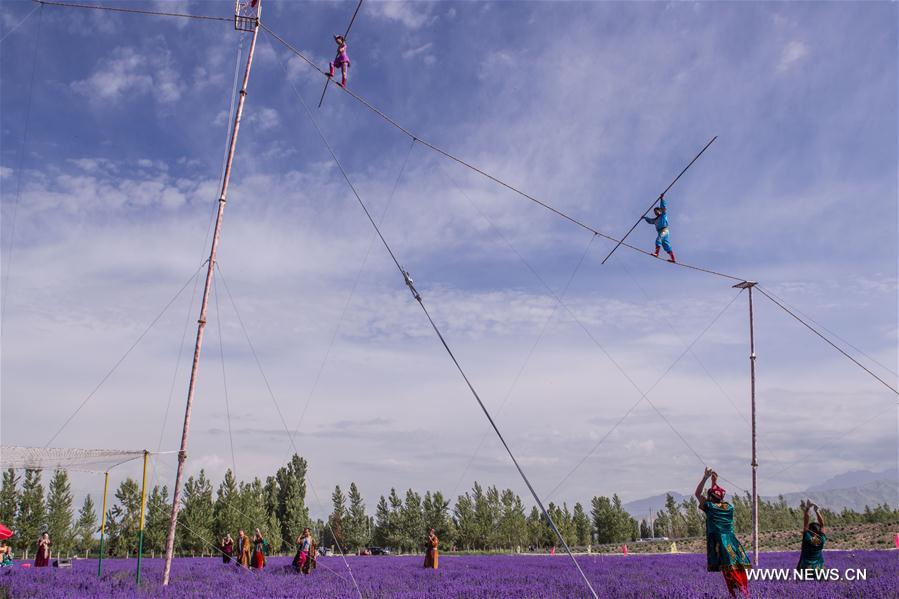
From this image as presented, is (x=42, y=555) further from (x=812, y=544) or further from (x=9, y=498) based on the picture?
(x=9, y=498)

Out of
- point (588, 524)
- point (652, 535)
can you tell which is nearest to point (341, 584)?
point (588, 524)

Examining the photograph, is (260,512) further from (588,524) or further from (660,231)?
(660,231)

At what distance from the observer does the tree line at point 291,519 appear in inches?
2274

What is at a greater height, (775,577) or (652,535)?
(775,577)

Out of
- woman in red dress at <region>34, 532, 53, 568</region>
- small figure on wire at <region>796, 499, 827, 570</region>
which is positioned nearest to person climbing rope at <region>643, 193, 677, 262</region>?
small figure on wire at <region>796, 499, 827, 570</region>

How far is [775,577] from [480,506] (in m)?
64.0

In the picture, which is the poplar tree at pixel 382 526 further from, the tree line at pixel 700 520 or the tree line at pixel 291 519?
the tree line at pixel 700 520

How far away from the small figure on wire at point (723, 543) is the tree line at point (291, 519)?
40.0m

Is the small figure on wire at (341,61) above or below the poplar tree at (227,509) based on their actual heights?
above

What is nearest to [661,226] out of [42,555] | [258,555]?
[258,555]

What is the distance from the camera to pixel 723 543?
34.7 feet

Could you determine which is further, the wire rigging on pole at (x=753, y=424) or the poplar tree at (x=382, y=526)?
the poplar tree at (x=382, y=526)

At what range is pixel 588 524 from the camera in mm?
88312

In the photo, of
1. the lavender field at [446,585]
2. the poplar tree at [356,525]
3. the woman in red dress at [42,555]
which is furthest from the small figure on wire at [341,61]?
the poplar tree at [356,525]
